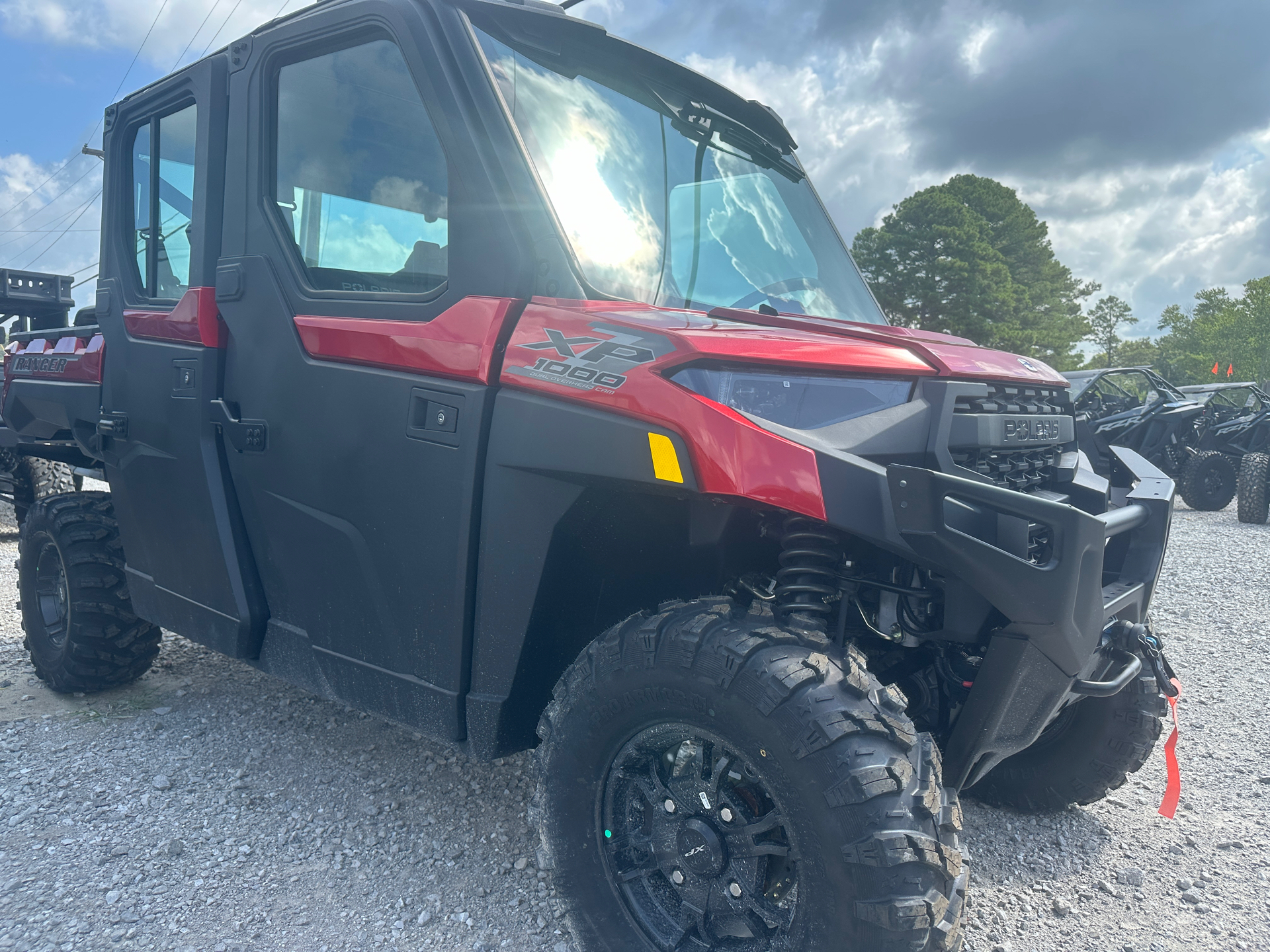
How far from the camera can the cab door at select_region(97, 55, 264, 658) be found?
281cm

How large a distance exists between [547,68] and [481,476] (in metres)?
1.08

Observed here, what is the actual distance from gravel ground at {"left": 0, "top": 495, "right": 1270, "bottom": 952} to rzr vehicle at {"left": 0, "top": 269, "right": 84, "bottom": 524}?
11.8ft

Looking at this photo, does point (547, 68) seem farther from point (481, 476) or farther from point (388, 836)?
point (388, 836)

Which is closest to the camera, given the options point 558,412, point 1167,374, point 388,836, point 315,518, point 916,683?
point 558,412

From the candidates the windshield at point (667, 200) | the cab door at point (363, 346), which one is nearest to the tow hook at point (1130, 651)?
the windshield at point (667, 200)

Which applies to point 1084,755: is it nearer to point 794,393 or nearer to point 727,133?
point 794,393

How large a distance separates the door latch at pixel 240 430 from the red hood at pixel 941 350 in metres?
1.37

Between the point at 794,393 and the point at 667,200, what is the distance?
82cm

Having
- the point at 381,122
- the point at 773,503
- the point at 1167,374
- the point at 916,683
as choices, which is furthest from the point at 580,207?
the point at 1167,374

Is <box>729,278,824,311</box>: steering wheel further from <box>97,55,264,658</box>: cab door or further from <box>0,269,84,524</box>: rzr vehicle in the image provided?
<box>0,269,84,524</box>: rzr vehicle

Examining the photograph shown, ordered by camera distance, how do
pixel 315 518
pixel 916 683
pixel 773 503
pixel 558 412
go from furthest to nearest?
1. pixel 315 518
2. pixel 916 683
3. pixel 558 412
4. pixel 773 503

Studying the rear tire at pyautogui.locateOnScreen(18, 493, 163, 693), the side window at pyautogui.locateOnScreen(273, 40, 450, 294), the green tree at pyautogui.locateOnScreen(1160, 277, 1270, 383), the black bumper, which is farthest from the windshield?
the green tree at pyautogui.locateOnScreen(1160, 277, 1270, 383)

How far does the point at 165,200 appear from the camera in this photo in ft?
10.4

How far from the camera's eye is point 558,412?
1961 millimetres
